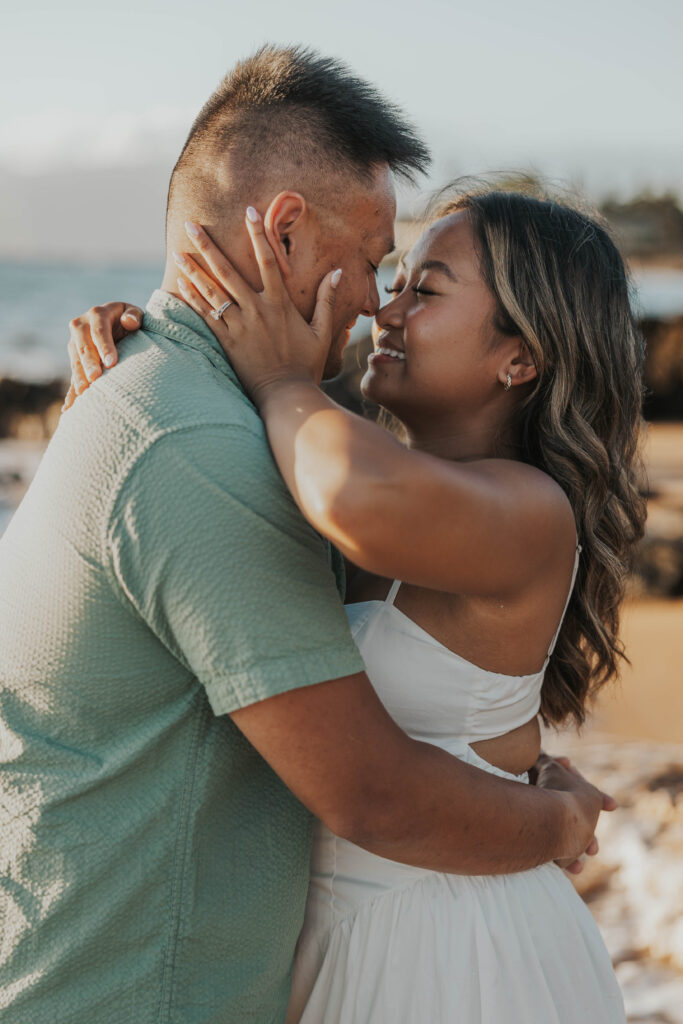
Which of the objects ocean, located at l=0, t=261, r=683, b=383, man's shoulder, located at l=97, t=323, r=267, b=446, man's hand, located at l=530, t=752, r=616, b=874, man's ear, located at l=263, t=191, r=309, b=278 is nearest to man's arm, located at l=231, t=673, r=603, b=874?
man's hand, located at l=530, t=752, r=616, b=874

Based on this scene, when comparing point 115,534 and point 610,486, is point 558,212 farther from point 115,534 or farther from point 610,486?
point 115,534

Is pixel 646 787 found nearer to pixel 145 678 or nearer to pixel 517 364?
pixel 517 364

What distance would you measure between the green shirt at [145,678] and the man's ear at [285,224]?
0.82 ft

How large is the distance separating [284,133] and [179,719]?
0.99 metres

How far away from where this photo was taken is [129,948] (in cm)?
149

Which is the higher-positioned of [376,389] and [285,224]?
[285,224]

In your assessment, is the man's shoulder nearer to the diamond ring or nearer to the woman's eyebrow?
the diamond ring

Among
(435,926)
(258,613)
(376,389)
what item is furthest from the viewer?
Answer: (376,389)

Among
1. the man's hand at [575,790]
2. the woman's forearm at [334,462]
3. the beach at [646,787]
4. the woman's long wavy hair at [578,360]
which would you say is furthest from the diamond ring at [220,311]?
the beach at [646,787]

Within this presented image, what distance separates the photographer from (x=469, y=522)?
4.96 feet

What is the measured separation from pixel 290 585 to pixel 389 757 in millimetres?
306

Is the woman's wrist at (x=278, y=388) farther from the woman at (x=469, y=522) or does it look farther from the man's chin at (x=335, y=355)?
the man's chin at (x=335, y=355)

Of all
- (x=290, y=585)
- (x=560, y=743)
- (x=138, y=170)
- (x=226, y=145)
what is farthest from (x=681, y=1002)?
(x=138, y=170)

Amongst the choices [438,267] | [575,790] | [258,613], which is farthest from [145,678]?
[438,267]
